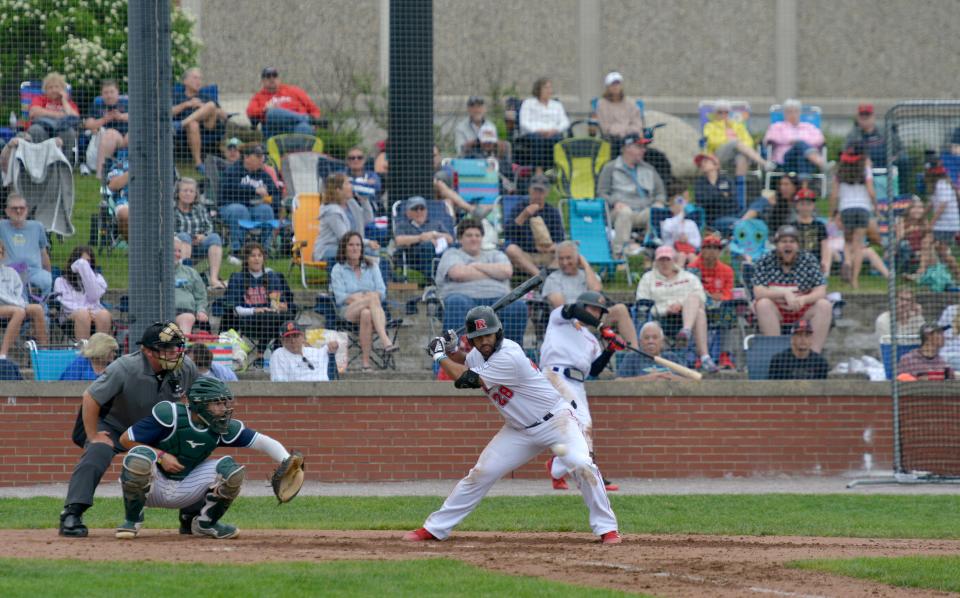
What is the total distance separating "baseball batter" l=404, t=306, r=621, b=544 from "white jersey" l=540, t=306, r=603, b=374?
3240 millimetres

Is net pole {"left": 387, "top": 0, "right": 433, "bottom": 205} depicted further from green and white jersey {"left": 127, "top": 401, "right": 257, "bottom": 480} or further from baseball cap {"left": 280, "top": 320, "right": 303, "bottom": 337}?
green and white jersey {"left": 127, "top": 401, "right": 257, "bottom": 480}

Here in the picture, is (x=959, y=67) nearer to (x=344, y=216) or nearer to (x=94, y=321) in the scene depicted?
(x=344, y=216)

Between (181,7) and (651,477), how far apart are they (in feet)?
25.6

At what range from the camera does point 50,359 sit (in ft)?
45.5

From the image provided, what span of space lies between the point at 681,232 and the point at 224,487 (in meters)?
8.02

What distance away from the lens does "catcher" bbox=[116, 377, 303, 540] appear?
9.47m

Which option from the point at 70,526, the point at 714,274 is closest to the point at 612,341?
the point at 714,274

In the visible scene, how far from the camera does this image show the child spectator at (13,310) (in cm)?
1366

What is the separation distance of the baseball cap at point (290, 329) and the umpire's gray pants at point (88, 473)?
168 inches

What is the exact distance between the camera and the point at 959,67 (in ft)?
73.8

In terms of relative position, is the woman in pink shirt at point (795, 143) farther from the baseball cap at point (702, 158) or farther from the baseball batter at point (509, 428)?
the baseball batter at point (509, 428)

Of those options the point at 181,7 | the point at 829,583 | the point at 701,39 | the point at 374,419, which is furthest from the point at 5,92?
the point at 701,39

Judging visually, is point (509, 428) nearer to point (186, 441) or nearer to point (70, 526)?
point (186, 441)

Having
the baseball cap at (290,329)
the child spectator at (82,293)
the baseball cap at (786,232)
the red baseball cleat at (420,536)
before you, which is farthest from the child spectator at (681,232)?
the red baseball cleat at (420,536)
